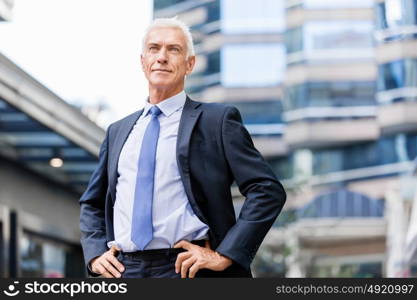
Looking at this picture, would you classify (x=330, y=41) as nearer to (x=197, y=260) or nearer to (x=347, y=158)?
(x=347, y=158)

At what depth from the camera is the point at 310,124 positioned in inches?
1796

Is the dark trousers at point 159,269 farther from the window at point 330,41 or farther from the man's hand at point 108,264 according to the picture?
the window at point 330,41

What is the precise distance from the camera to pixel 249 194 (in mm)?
2955

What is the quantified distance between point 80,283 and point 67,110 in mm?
13172

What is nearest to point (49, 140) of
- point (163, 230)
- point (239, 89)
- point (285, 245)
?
point (163, 230)

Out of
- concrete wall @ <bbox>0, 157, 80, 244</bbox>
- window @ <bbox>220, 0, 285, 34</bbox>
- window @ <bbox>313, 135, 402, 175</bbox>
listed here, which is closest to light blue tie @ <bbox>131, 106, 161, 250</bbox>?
concrete wall @ <bbox>0, 157, 80, 244</bbox>

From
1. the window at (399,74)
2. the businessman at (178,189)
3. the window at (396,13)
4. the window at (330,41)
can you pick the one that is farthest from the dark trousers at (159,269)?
the window at (330,41)

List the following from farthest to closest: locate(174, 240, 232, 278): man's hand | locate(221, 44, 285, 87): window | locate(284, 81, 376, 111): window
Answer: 1. locate(221, 44, 285, 87): window
2. locate(284, 81, 376, 111): window
3. locate(174, 240, 232, 278): man's hand

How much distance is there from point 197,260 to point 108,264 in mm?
236

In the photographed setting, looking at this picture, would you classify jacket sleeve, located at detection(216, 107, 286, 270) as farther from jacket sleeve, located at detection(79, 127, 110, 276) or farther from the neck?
jacket sleeve, located at detection(79, 127, 110, 276)

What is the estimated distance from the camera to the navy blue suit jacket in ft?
9.56

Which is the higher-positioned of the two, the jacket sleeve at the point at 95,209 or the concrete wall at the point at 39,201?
the concrete wall at the point at 39,201

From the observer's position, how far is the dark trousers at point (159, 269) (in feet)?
9.51

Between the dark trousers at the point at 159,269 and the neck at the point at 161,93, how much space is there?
41cm
